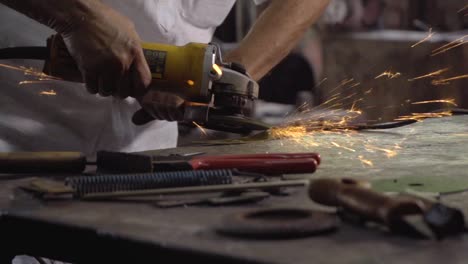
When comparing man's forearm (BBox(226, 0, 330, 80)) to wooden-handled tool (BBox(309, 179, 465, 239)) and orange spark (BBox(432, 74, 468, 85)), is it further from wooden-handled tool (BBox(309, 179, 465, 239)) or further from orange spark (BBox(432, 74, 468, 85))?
orange spark (BBox(432, 74, 468, 85))

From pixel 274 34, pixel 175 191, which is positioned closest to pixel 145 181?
pixel 175 191

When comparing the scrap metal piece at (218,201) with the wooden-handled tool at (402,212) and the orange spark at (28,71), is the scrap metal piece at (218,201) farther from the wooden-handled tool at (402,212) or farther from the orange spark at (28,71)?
the orange spark at (28,71)

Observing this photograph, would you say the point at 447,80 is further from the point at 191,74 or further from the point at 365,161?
the point at 365,161

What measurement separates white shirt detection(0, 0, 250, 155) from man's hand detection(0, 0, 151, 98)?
0.93ft

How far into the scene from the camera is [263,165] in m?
1.29

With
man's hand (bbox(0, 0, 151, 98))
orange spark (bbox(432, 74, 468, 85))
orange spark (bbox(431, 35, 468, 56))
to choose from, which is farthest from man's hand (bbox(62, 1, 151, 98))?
orange spark (bbox(432, 74, 468, 85))

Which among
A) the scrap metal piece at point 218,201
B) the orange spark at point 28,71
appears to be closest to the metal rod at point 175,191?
the scrap metal piece at point 218,201

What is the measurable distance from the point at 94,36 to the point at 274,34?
89 cm

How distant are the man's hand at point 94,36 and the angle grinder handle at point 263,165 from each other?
0.39 metres

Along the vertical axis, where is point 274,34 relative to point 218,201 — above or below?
above

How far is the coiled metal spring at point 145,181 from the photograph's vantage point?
1.12 metres

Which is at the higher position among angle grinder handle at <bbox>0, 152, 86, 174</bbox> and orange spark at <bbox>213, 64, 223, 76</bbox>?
orange spark at <bbox>213, 64, 223, 76</bbox>

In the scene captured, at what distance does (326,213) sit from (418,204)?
131mm

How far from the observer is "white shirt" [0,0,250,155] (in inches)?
73.4
